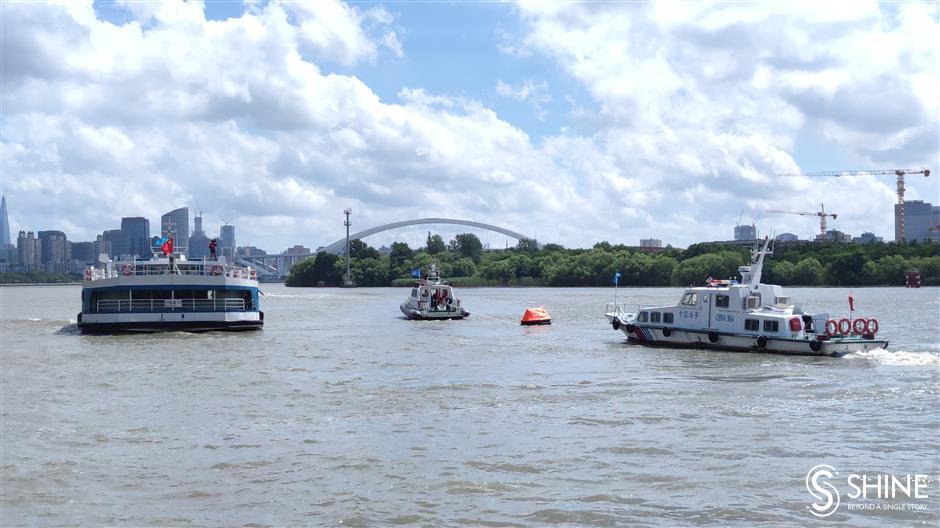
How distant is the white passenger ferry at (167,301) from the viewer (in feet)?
185

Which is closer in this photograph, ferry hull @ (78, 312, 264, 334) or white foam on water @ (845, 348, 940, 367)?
white foam on water @ (845, 348, 940, 367)

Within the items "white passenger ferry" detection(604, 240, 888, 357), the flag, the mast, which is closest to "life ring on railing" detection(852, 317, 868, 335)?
"white passenger ferry" detection(604, 240, 888, 357)

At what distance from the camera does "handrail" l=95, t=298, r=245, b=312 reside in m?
56.9

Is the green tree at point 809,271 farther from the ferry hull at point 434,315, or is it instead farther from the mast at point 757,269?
the mast at point 757,269

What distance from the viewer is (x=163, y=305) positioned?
A: 57.3 m

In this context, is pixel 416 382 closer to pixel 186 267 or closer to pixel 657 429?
pixel 657 429

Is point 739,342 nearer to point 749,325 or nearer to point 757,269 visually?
point 749,325

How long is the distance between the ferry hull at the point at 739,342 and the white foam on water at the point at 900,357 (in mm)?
245

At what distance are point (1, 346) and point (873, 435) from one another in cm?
4626

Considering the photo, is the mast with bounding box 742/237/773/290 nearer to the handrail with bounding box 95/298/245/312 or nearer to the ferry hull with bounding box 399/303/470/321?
the handrail with bounding box 95/298/245/312

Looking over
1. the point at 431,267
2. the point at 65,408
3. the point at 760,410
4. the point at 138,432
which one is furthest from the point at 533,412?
the point at 431,267

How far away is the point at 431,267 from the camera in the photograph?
75125 millimetres

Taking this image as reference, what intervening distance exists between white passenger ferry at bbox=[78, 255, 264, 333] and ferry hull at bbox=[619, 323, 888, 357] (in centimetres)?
2379

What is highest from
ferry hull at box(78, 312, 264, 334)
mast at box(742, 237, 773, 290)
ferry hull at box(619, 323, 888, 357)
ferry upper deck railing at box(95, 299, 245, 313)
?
mast at box(742, 237, 773, 290)
